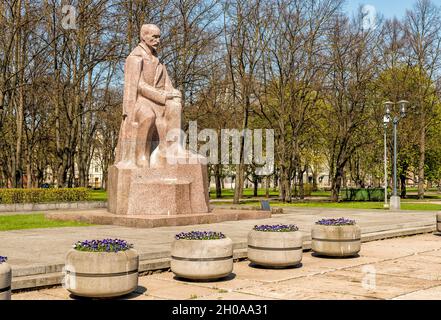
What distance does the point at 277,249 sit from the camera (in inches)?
393

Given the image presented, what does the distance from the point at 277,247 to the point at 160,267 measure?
6.85ft

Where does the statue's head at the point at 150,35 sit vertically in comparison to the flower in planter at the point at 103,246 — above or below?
above

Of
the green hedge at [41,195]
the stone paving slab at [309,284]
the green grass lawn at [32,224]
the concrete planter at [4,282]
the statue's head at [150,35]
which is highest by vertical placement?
the statue's head at [150,35]

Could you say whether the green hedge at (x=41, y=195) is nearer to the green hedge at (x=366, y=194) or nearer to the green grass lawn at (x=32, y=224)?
the green grass lawn at (x=32, y=224)

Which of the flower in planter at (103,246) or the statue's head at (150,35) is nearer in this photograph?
the flower in planter at (103,246)

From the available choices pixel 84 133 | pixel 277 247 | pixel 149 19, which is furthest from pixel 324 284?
pixel 84 133

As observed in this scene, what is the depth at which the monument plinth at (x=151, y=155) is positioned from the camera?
17562 mm

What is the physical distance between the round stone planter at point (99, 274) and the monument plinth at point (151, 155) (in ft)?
32.6

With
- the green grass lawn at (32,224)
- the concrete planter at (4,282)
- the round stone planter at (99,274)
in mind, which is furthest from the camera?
the green grass lawn at (32,224)

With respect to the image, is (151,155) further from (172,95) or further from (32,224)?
(32,224)

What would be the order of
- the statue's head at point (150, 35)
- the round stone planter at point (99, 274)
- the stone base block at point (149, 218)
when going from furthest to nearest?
1. the statue's head at point (150, 35)
2. the stone base block at point (149, 218)
3. the round stone planter at point (99, 274)

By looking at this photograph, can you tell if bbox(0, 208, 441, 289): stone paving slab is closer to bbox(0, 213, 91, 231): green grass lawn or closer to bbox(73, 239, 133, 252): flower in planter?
bbox(73, 239, 133, 252): flower in planter

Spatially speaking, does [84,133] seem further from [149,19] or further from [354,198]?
[354,198]

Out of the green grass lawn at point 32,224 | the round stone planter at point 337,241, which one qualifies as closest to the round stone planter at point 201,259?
the round stone planter at point 337,241
